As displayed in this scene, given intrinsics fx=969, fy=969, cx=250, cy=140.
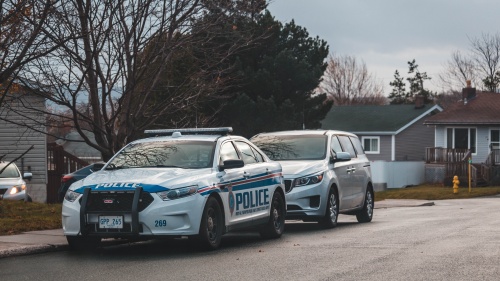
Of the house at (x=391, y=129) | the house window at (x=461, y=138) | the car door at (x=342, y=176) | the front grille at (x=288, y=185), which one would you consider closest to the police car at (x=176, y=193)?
the front grille at (x=288, y=185)

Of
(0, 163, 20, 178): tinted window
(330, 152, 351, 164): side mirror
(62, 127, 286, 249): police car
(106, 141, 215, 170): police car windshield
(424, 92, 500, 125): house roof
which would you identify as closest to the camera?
(62, 127, 286, 249): police car

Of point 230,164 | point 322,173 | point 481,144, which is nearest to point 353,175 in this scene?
point 322,173

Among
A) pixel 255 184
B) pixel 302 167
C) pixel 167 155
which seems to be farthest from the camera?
pixel 302 167

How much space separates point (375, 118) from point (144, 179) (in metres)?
51.5

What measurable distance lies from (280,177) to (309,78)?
25302 millimetres

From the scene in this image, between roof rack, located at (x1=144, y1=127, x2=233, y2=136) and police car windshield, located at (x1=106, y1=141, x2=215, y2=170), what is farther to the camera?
roof rack, located at (x1=144, y1=127, x2=233, y2=136)

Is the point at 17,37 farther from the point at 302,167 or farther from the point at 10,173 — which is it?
the point at 10,173

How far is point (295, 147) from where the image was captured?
18.4m

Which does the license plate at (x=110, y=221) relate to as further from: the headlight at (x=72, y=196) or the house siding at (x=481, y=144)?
the house siding at (x=481, y=144)

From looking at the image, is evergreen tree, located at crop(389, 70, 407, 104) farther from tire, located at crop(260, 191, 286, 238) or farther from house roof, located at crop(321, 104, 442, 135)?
tire, located at crop(260, 191, 286, 238)

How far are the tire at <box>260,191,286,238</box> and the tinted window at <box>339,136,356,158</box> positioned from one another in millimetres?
3753

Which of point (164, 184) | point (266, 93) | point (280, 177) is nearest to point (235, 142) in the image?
point (280, 177)

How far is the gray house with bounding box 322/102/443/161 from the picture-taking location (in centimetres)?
6088

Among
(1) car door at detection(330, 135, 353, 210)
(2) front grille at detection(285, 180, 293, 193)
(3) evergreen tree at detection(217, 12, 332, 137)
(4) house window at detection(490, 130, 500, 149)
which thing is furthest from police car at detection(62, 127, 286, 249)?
(4) house window at detection(490, 130, 500, 149)
